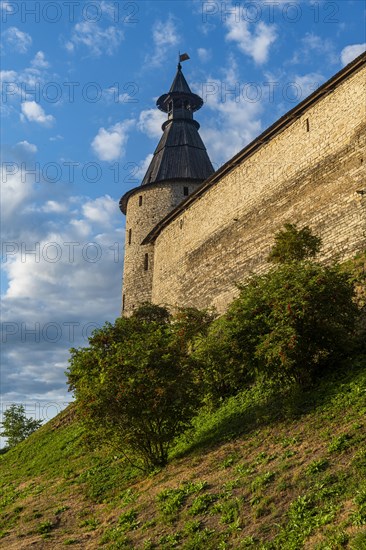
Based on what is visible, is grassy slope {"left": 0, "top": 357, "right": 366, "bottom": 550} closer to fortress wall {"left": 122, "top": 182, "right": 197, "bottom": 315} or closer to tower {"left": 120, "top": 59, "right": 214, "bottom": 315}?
fortress wall {"left": 122, "top": 182, "right": 197, "bottom": 315}

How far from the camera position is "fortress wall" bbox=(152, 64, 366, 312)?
17.8m

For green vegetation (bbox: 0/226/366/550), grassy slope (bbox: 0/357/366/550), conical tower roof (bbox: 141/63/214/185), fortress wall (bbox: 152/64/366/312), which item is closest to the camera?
grassy slope (bbox: 0/357/366/550)

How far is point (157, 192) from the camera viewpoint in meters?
35.9

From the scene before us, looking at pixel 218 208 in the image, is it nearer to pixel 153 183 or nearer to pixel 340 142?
pixel 340 142

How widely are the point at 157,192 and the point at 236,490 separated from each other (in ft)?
94.3

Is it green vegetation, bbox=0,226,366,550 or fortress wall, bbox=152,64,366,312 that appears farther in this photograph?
fortress wall, bbox=152,64,366,312

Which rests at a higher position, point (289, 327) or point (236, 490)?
point (289, 327)

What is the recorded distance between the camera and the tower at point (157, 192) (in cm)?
3403

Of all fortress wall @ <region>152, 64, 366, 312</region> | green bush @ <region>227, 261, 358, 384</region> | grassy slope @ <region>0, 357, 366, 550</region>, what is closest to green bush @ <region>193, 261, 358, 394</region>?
green bush @ <region>227, 261, 358, 384</region>

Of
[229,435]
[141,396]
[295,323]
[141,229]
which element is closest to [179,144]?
[141,229]

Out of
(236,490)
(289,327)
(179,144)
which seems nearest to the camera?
(236,490)

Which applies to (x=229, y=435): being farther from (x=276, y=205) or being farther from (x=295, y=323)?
(x=276, y=205)

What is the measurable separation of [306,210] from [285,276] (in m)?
7.85

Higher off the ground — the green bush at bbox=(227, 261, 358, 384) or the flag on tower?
the flag on tower
